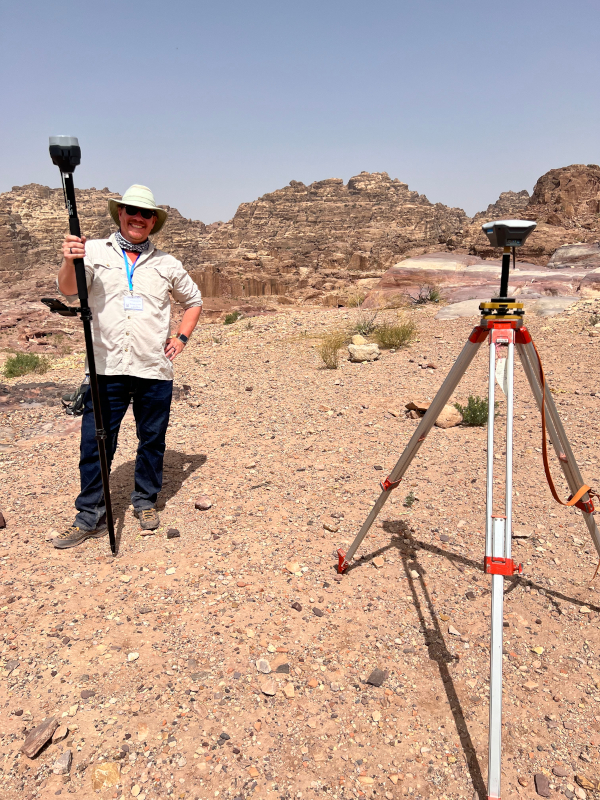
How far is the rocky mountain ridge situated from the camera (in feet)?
70.5

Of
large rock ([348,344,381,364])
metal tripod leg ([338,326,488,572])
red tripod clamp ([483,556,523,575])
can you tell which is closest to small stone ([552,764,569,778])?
red tripod clamp ([483,556,523,575])

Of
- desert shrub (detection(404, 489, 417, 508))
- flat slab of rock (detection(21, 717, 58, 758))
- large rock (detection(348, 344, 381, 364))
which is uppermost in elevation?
large rock (detection(348, 344, 381, 364))

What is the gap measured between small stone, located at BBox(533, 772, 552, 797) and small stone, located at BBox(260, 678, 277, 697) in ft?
3.17

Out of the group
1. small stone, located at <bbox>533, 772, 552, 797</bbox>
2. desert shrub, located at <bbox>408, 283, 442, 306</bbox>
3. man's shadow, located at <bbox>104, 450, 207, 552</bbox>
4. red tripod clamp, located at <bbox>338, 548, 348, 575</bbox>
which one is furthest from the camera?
desert shrub, located at <bbox>408, 283, 442, 306</bbox>

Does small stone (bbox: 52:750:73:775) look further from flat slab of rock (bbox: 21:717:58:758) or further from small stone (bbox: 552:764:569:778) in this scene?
small stone (bbox: 552:764:569:778)

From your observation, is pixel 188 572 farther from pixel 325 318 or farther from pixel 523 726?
pixel 325 318

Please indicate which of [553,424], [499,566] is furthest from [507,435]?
[553,424]

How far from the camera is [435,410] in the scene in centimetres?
214

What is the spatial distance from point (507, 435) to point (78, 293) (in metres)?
2.11

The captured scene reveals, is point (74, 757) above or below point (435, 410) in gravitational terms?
below

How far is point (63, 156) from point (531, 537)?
10.6 ft

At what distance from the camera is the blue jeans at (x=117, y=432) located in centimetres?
287

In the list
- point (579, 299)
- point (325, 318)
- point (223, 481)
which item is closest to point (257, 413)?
point (223, 481)

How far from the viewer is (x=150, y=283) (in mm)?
2867
